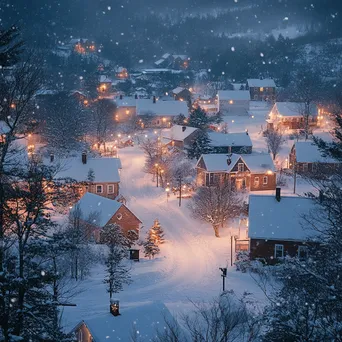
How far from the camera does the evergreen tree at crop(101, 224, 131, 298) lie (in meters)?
23.1

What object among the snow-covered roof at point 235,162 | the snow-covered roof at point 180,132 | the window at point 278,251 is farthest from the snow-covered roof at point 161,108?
the window at point 278,251

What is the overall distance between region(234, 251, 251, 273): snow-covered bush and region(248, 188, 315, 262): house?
1.45ft

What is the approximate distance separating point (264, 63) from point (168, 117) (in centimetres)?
5517

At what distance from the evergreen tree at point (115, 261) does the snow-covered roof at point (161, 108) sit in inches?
1653

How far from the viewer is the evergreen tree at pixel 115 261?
23.1 m

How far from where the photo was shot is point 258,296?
904 inches

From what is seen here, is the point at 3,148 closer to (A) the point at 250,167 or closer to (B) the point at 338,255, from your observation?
(B) the point at 338,255

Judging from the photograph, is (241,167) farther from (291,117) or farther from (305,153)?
(291,117)

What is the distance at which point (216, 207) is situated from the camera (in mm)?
33000

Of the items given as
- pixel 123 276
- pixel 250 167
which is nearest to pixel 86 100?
pixel 250 167

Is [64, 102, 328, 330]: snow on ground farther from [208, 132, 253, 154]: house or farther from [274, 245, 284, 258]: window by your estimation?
[208, 132, 253, 154]: house

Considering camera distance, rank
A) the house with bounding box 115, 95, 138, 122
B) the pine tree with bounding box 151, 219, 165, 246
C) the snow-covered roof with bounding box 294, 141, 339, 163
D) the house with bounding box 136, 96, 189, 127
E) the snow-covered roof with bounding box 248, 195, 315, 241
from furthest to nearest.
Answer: the house with bounding box 115, 95, 138, 122 < the house with bounding box 136, 96, 189, 127 < the snow-covered roof with bounding box 294, 141, 339, 163 < the pine tree with bounding box 151, 219, 165, 246 < the snow-covered roof with bounding box 248, 195, 315, 241

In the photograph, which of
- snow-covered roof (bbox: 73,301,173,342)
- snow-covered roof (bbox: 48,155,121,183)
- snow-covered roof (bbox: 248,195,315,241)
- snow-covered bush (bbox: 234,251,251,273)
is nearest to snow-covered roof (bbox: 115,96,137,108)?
snow-covered roof (bbox: 48,155,121,183)

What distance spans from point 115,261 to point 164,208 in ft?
47.0
